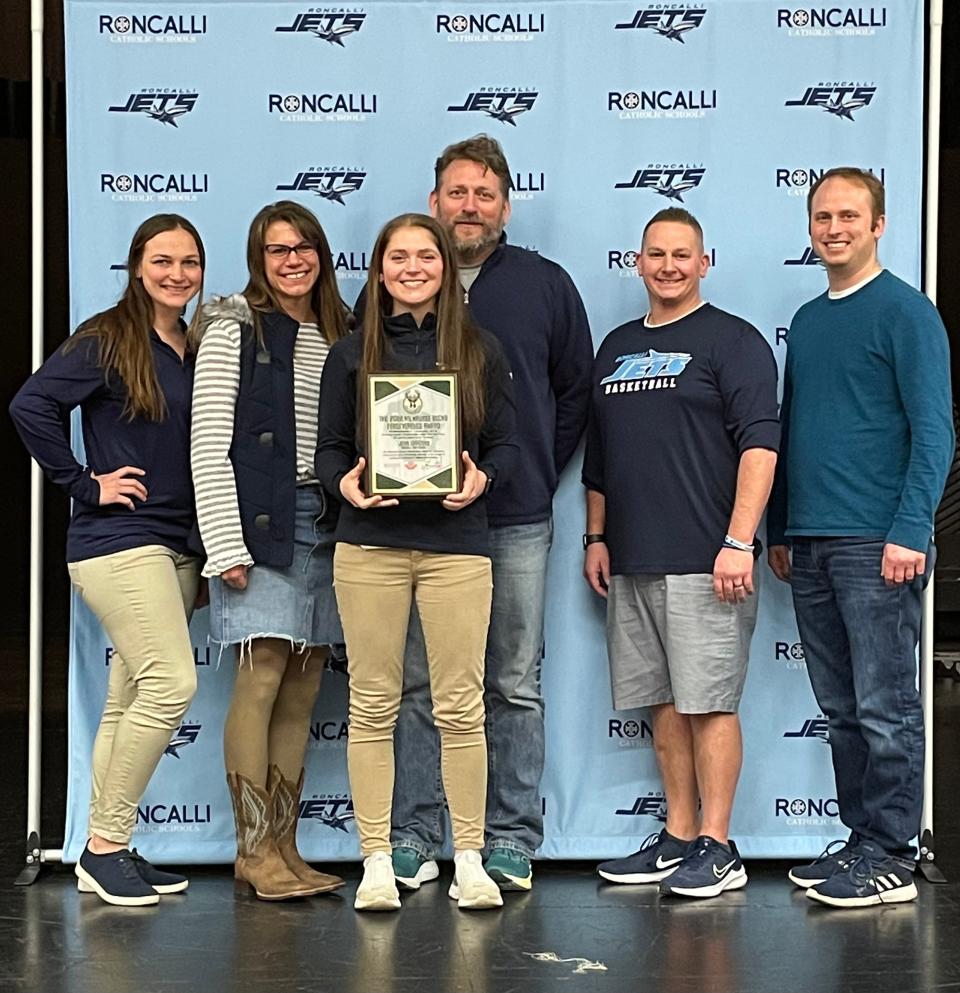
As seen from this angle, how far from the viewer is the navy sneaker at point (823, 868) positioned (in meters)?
3.48

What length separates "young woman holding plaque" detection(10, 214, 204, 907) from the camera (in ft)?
10.9

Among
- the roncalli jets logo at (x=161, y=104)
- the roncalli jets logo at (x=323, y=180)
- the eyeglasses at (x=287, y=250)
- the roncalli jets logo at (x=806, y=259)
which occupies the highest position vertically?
the roncalli jets logo at (x=161, y=104)

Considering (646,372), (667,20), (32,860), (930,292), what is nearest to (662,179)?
(667,20)

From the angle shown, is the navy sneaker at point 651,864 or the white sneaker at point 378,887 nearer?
the white sneaker at point 378,887

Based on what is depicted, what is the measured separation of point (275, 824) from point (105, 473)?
3.04 feet

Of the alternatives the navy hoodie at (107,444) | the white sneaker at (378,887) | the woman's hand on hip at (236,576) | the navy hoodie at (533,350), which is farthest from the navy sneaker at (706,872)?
the navy hoodie at (107,444)

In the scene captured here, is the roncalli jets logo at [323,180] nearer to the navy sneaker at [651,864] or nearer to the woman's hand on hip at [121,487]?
the woman's hand on hip at [121,487]

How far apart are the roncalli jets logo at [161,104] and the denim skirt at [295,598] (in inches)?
42.5

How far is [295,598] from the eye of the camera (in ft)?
11.1

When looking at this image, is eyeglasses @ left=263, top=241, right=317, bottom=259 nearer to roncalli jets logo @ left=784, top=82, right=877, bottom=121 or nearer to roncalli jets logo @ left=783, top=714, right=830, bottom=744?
roncalli jets logo @ left=784, top=82, right=877, bottom=121

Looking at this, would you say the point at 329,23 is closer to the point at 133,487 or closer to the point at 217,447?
the point at 217,447

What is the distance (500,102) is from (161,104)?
34.2 inches

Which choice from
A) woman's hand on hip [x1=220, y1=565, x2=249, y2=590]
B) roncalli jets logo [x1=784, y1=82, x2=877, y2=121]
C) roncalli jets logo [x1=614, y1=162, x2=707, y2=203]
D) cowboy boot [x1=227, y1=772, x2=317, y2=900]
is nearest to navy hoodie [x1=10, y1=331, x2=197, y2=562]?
woman's hand on hip [x1=220, y1=565, x2=249, y2=590]

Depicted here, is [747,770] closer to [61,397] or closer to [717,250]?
[717,250]
